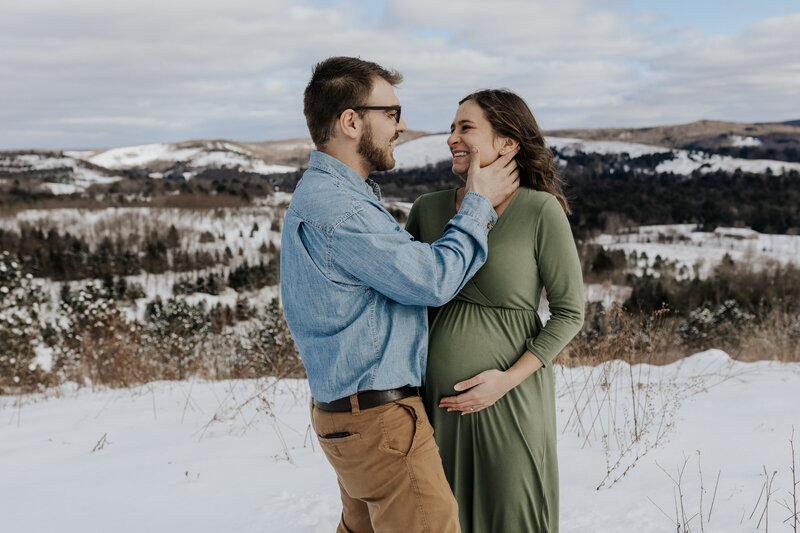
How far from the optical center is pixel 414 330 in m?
2.03

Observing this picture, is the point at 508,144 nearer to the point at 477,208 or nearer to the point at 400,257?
the point at 477,208

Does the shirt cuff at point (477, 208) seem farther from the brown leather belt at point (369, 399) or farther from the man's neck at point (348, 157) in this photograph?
the brown leather belt at point (369, 399)

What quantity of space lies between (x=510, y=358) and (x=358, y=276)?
81 cm

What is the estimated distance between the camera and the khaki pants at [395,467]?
6.06 feet

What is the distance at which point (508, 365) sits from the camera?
226cm

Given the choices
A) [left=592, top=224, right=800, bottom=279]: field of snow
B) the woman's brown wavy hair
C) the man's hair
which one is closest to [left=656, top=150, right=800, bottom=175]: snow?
[left=592, top=224, right=800, bottom=279]: field of snow

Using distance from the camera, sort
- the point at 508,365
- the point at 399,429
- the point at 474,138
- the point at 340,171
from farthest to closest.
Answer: the point at 474,138
the point at 508,365
the point at 340,171
the point at 399,429

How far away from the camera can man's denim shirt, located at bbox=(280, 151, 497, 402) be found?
1799mm

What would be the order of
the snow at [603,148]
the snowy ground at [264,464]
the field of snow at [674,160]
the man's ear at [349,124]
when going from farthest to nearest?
1. the snow at [603,148]
2. the field of snow at [674,160]
3. the snowy ground at [264,464]
4. the man's ear at [349,124]

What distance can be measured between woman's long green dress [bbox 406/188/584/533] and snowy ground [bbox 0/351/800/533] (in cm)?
113

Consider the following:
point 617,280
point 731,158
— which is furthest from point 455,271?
point 731,158

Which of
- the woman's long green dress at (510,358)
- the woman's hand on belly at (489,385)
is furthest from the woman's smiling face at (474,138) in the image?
the woman's hand on belly at (489,385)

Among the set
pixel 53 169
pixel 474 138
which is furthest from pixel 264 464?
pixel 53 169

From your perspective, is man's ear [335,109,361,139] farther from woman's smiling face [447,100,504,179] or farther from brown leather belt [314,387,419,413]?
brown leather belt [314,387,419,413]
